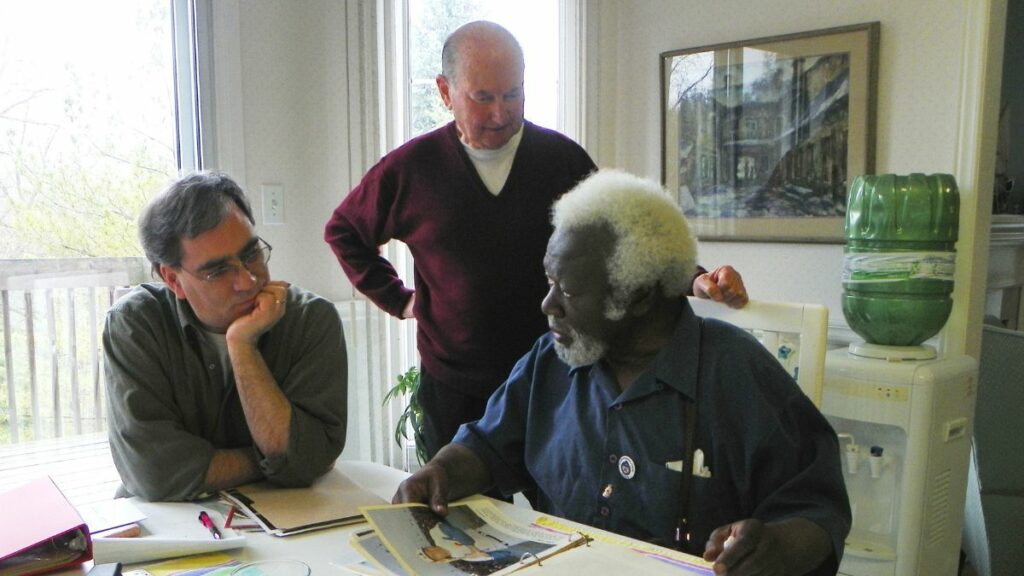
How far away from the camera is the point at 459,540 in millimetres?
1192

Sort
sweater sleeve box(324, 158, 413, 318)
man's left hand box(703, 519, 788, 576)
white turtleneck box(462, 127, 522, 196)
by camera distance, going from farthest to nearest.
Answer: sweater sleeve box(324, 158, 413, 318) → white turtleneck box(462, 127, 522, 196) → man's left hand box(703, 519, 788, 576)

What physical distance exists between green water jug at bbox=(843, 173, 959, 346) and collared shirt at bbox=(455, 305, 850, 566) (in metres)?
1.32

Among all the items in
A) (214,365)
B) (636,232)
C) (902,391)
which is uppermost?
(636,232)

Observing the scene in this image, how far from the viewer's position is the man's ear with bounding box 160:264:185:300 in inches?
61.2

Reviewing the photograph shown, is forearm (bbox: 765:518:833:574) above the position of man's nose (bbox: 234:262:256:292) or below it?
below

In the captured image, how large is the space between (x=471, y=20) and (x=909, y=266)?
184 centimetres

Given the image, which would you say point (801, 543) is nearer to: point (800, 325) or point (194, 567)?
point (800, 325)

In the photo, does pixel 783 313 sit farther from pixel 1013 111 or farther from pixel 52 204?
pixel 1013 111

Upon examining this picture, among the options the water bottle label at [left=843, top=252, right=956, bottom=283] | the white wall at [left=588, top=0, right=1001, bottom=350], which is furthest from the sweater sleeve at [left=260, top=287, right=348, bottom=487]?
the white wall at [left=588, top=0, right=1001, bottom=350]

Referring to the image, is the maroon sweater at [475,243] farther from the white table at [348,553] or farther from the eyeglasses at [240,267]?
the white table at [348,553]

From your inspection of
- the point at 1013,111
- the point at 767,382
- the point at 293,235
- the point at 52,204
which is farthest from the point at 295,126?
the point at 1013,111

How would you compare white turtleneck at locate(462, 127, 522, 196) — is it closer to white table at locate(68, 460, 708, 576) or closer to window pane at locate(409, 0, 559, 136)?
white table at locate(68, 460, 708, 576)

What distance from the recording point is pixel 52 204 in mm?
2277

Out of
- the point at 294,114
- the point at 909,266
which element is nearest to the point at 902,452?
the point at 909,266
